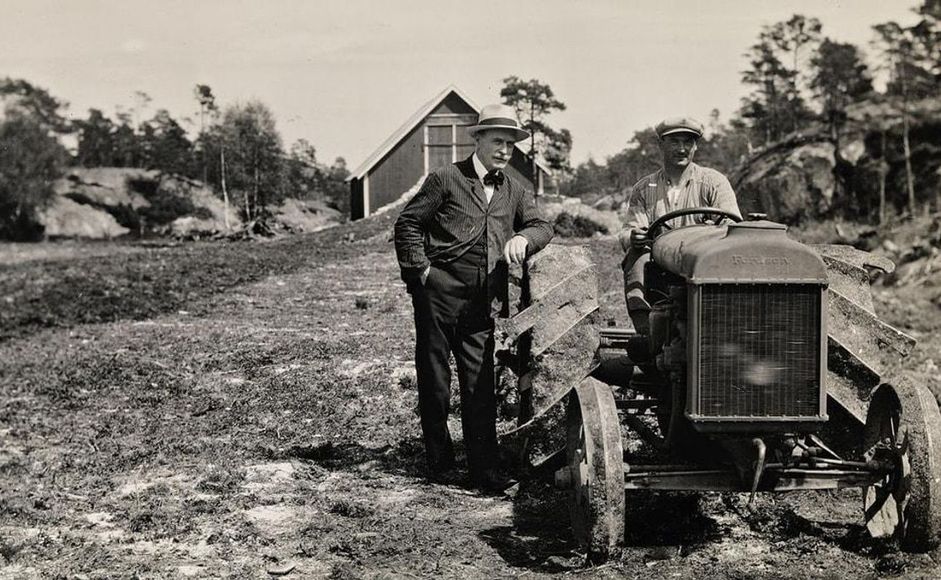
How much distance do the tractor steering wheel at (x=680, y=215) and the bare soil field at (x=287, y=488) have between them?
5.04 feet

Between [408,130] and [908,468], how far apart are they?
35.8 meters

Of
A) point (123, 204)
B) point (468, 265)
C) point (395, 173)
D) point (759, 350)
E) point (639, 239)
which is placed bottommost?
point (759, 350)

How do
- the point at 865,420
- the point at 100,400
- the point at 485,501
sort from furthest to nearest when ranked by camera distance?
1. the point at 100,400
2. the point at 485,501
3. the point at 865,420

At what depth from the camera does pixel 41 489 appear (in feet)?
19.7

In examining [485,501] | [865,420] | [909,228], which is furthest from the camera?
[909,228]

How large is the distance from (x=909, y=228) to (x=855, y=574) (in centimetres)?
1876

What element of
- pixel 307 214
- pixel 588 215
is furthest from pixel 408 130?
pixel 307 214

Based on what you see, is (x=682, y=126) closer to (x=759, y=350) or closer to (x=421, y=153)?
(x=759, y=350)

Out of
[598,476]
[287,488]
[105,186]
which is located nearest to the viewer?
[598,476]

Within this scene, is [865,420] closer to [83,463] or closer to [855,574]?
[855,574]

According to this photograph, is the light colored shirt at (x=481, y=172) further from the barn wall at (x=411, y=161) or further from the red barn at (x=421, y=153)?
the barn wall at (x=411, y=161)

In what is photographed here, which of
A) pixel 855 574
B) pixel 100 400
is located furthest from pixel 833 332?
pixel 100 400

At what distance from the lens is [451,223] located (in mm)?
5789

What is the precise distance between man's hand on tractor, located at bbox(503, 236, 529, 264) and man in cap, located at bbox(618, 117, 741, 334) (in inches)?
22.9
